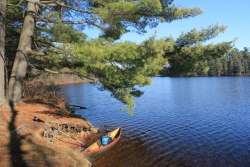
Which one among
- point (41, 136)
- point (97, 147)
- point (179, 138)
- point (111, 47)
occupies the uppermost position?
point (111, 47)

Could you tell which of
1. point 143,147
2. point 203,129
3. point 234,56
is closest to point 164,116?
point 203,129

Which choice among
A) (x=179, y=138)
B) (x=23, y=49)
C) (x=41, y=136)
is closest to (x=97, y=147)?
(x=41, y=136)

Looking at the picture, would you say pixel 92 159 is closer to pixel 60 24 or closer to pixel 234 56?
pixel 60 24

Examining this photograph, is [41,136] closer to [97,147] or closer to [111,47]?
[97,147]

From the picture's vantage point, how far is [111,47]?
1880 cm

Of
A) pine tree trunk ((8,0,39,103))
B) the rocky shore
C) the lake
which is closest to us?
the rocky shore

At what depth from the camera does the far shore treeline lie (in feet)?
61.2

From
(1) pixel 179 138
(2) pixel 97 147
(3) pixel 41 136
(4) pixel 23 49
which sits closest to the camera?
(3) pixel 41 136

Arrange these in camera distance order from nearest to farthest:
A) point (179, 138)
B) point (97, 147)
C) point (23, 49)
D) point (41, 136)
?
point (41, 136) < point (97, 147) < point (23, 49) < point (179, 138)

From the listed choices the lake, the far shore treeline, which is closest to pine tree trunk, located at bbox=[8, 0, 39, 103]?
the far shore treeline

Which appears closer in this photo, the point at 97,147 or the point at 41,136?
the point at 41,136

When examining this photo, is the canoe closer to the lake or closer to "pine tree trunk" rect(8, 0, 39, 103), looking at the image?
the lake

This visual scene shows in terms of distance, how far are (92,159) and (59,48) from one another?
6349 mm

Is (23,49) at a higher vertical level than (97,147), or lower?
higher
